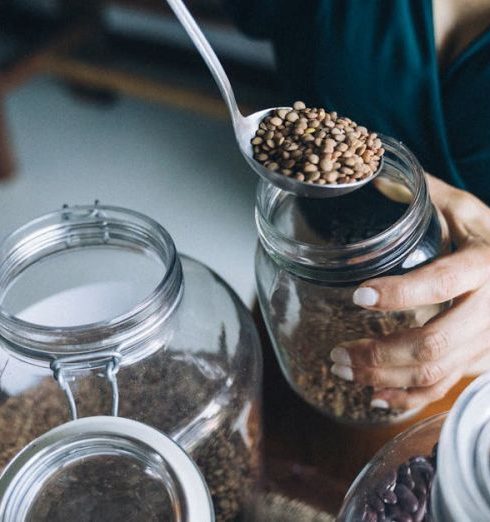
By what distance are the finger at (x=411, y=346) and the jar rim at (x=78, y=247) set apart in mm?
150

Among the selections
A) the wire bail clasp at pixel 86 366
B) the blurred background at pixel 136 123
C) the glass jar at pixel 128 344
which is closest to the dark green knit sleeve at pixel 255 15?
the glass jar at pixel 128 344

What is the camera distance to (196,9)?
190cm

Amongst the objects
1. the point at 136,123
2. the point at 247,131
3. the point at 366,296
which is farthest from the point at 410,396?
the point at 136,123

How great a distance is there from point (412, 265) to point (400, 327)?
0.06 meters

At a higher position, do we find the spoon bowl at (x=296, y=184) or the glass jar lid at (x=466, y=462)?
the glass jar lid at (x=466, y=462)

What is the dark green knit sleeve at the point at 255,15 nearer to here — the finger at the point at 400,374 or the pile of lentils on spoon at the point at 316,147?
the pile of lentils on spoon at the point at 316,147

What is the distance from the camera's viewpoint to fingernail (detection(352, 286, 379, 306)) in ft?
1.68

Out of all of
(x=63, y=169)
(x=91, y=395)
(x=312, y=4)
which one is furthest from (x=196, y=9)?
(x=91, y=395)

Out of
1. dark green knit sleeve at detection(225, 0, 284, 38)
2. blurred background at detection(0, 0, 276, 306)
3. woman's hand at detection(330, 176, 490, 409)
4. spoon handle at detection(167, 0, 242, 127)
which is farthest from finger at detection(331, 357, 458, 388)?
blurred background at detection(0, 0, 276, 306)

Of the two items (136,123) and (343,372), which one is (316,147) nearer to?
(343,372)

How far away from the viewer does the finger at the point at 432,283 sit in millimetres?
514

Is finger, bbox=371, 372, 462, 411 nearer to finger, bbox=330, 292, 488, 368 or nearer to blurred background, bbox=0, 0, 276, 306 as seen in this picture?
finger, bbox=330, 292, 488, 368

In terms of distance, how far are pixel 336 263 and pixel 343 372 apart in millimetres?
116

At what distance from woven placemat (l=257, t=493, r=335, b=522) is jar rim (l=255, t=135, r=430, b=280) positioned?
16 cm
